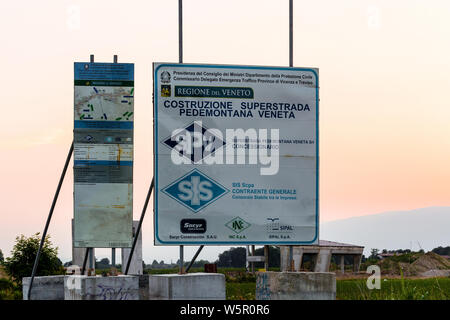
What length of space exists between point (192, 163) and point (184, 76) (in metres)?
1.93

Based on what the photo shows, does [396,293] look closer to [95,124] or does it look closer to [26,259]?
[95,124]

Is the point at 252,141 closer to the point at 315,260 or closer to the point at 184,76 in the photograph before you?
the point at 184,76

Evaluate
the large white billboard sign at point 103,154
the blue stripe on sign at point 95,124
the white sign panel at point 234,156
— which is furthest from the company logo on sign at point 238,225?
the blue stripe on sign at point 95,124

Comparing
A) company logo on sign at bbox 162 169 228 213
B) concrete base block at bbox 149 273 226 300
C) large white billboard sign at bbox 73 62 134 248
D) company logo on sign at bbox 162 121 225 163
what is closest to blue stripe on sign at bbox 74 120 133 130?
large white billboard sign at bbox 73 62 134 248

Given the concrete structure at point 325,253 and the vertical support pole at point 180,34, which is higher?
the vertical support pole at point 180,34

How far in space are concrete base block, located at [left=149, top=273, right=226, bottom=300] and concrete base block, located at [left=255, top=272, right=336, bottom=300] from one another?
3.01 ft

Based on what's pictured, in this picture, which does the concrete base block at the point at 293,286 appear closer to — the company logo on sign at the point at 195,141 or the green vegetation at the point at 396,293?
the green vegetation at the point at 396,293

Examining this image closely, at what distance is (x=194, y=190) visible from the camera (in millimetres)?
15133

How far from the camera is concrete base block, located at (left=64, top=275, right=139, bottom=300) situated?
14.9 metres

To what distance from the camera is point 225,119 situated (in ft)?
50.2

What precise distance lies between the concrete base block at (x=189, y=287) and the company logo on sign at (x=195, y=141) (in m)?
2.55

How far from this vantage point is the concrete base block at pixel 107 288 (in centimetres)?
1486

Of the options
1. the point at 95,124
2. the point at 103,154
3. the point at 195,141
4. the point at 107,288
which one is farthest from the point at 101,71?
the point at 107,288
